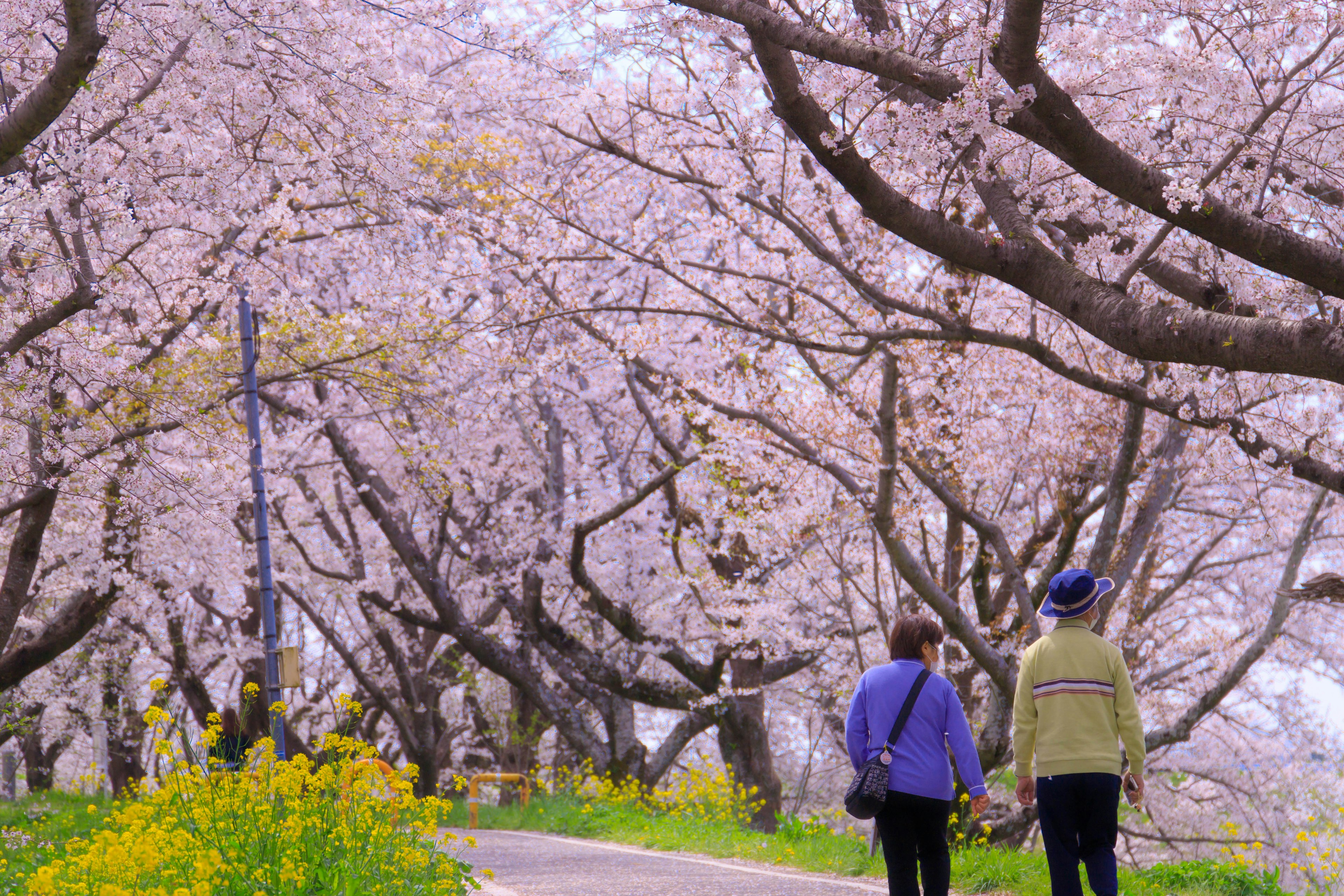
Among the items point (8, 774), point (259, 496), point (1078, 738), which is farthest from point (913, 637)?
point (8, 774)

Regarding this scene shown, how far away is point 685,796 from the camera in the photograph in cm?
1240

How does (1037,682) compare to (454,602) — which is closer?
(1037,682)

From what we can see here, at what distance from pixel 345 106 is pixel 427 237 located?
321 cm

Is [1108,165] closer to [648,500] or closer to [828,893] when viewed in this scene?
[828,893]

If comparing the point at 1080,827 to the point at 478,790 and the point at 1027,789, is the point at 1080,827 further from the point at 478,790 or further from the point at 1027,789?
the point at 478,790

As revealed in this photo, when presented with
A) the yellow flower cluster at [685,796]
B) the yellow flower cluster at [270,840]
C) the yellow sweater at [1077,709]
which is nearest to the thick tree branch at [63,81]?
the yellow flower cluster at [270,840]

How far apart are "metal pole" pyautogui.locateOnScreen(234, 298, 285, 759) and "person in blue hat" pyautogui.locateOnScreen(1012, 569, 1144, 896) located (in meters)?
8.62

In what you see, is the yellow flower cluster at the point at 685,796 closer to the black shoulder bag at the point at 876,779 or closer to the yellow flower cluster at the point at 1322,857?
the yellow flower cluster at the point at 1322,857

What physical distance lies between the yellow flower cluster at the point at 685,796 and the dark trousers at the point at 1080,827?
277 inches

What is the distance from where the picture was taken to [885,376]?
317 inches

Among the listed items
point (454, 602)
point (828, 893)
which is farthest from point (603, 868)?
point (454, 602)

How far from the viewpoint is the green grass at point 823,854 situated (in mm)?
6285

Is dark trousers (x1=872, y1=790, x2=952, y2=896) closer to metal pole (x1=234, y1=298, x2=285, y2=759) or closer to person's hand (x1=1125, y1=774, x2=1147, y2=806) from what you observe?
person's hand (x1=1125, y1=774, x2=1147, y2=806)

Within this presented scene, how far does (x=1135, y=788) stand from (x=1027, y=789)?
1.65 feet
